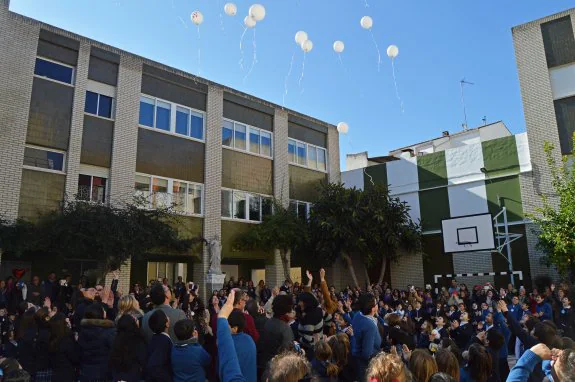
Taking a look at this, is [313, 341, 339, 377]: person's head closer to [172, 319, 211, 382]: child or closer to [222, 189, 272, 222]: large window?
[172, 319, 211, 382]: child

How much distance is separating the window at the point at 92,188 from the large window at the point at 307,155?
10.2 meters

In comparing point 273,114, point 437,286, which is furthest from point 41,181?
point 437,286

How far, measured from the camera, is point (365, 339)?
5996 mm

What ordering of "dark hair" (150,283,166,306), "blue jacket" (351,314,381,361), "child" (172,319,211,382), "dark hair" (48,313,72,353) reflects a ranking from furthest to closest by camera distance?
"dark hair" (48,313,72,353)
"blue jacket" (351,314,381,361)
"dark hair" (150,283,166,306)
"child" (172,319,211,382)

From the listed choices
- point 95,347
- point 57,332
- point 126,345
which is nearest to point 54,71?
point 57,332

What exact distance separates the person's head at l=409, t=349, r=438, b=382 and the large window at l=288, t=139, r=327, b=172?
21477 mm

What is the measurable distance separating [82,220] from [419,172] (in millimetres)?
17259

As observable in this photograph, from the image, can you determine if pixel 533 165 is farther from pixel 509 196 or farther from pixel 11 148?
pixel 11 148

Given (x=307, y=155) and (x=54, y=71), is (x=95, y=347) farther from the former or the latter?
(x=307, y=155)

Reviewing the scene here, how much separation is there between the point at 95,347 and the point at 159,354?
145cm

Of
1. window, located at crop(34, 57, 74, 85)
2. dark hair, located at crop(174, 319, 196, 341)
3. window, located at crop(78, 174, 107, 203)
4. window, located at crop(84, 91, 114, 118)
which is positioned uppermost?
window, located at crop(34, 57, 74, 85)

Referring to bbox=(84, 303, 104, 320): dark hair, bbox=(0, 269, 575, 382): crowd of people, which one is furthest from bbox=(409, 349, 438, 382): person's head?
bbox=(84, 303, 104, 320): dark hair

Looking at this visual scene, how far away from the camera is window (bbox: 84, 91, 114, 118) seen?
60.1 feet

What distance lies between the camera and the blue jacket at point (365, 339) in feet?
19.5
